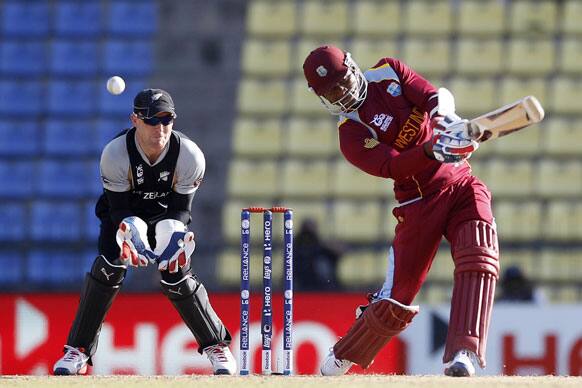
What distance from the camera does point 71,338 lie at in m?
7.16

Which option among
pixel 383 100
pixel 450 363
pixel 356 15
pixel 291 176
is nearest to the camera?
pixel 450 363

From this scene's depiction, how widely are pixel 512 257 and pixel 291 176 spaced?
2.35 meters

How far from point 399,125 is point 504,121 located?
0.72 meters

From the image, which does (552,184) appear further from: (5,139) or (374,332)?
(374,332)

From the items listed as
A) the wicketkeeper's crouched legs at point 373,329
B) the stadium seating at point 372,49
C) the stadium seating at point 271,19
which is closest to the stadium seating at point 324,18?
the stadium seating at point 271,19

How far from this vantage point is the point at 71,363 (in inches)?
277

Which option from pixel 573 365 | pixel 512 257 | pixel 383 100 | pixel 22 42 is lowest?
pixel 573 365

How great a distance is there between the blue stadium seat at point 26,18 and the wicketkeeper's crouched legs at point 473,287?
8697mm

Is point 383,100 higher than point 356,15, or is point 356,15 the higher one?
point 356,15

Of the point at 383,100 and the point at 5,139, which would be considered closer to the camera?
the point at 383,100

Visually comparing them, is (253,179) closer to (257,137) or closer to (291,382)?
(257,137)

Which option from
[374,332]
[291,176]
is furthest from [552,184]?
[374,332]

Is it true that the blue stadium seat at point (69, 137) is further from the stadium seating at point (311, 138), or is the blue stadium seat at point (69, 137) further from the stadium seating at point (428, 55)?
the stadium seating at point (428, 55)

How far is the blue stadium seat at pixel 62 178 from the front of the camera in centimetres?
1311
